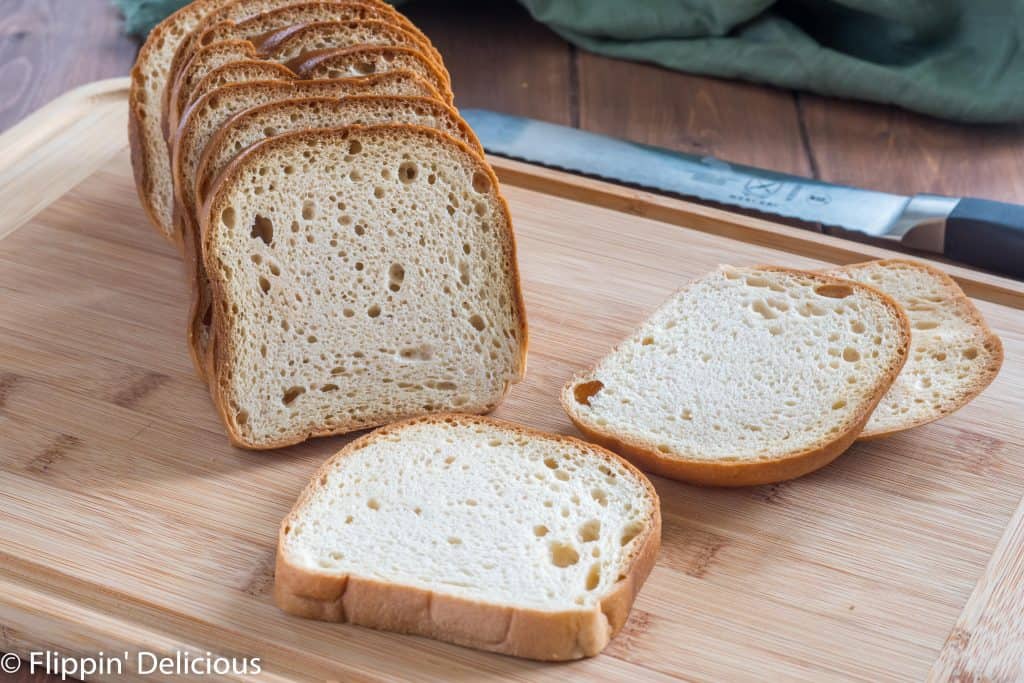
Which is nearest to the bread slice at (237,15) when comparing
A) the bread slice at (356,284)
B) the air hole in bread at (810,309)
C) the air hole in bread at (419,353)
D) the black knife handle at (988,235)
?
the bread slice at (356,284)

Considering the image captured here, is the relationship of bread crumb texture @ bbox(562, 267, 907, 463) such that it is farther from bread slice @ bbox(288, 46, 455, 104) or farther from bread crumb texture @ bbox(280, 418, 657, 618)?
bread slice @ bbox(288, 46, 455, 104)

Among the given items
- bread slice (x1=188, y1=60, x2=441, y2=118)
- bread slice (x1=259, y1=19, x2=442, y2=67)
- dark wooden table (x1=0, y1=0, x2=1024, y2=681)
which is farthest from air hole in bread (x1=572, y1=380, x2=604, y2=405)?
dark wooden table (x1=0, y1=0, x2=1024, y2=681)

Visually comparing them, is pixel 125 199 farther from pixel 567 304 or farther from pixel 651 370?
pixel 651 370

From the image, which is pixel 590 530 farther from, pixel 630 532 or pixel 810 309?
pixel 810 309

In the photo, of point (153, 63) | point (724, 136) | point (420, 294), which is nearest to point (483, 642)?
point (420, 294)

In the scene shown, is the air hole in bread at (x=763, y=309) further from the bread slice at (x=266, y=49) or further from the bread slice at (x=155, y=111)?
the bread slice at (x=155, y=111)
